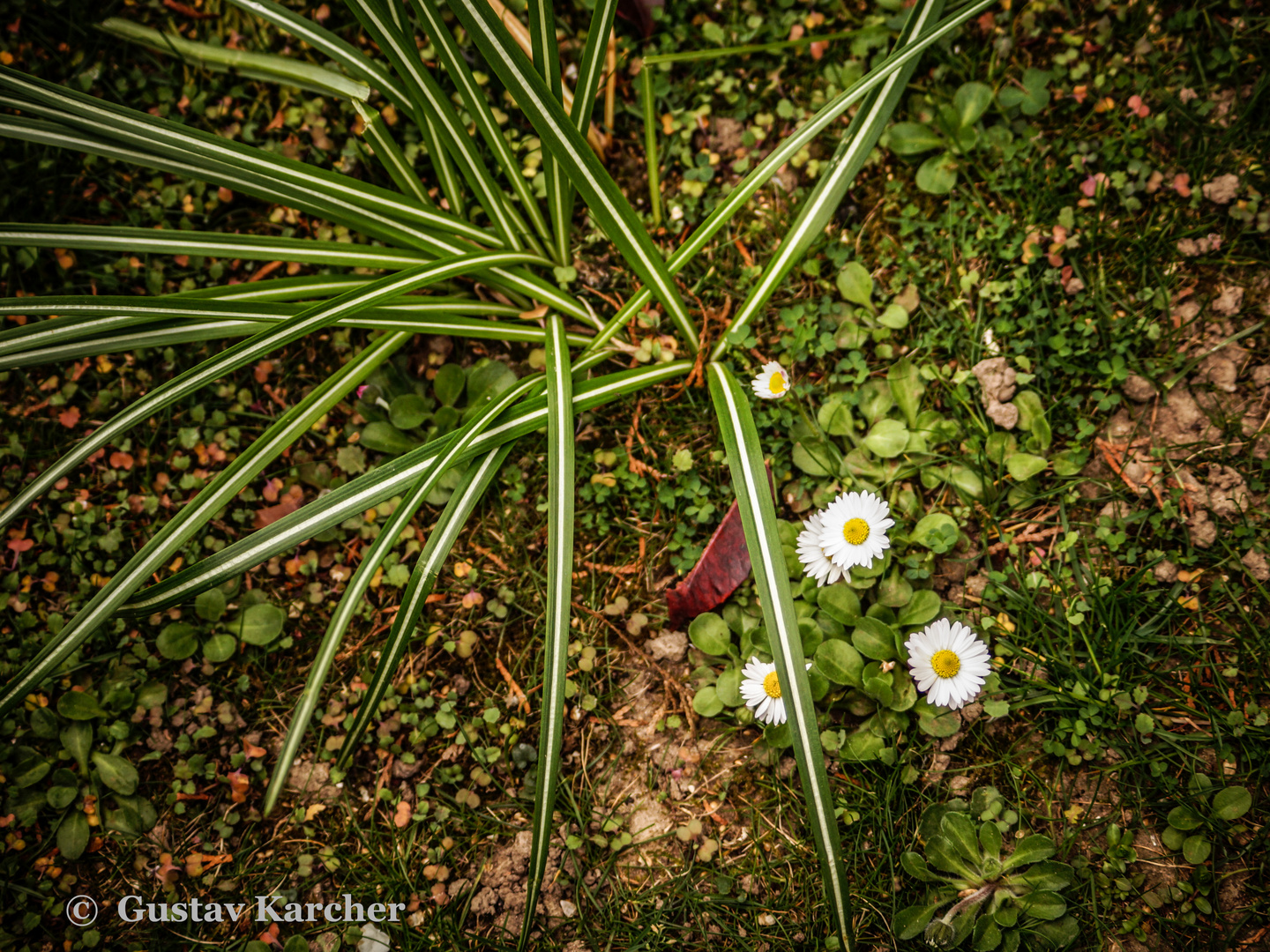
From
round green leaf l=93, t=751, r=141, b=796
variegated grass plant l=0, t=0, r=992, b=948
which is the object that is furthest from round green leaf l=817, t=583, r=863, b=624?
round green leaf l=93, t=751, r=141, b=796

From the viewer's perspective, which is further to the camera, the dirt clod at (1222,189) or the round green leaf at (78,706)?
the round green leaf at (78,706)

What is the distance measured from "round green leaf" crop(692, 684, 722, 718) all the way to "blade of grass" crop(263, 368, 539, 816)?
2.28 feet

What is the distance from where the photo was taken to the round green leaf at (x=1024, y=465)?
1.43 m

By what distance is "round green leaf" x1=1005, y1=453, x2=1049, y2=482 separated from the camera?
1.43 m

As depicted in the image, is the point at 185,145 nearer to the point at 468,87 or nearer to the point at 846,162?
the point at 468,87

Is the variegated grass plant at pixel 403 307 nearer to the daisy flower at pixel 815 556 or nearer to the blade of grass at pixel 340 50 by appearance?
the blade of grass at pixel 340 50

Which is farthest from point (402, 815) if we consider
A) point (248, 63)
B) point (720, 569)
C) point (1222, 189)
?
point (1222, 189)

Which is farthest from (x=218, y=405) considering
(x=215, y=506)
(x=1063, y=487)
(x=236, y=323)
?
(x=1063, y=487)

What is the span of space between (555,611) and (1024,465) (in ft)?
3.33

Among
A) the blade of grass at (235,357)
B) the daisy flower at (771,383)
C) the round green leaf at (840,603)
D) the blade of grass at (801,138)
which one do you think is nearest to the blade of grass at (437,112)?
the blade of grass at (235,357)

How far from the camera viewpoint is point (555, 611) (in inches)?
44.6

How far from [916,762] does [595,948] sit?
0.75m

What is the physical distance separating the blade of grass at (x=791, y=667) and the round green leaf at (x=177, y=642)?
4.39 feet

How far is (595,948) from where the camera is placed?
140 cm
